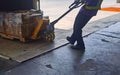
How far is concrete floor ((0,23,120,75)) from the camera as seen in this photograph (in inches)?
156

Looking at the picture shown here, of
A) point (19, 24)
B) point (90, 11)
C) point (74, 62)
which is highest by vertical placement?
point (90, 11)

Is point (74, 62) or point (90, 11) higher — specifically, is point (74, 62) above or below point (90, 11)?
below

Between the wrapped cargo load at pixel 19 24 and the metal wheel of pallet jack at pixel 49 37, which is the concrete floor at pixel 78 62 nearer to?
the metal wheel of pallet jack at pixel 49 37

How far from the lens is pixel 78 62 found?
440 cm

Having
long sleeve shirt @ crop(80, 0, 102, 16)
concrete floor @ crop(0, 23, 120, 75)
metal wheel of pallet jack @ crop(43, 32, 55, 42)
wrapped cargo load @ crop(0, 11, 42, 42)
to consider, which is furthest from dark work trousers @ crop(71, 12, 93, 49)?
wrapped cargo load @ crop(0, 11, 42, 42)

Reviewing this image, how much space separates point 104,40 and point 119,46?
58 cm

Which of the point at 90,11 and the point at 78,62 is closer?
the point at 78,62

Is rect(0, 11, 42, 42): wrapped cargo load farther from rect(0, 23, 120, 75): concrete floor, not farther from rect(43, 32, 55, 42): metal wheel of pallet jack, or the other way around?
rect(0, 23, 120, 75): concrete floor

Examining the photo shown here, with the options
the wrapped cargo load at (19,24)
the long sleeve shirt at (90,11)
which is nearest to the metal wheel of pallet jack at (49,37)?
the wrapped cargo load at (19,24)

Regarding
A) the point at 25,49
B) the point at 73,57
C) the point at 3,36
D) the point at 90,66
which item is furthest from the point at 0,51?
the point at 90,66

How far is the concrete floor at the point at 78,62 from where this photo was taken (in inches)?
156

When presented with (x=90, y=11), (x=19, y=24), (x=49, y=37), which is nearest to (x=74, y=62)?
(x=90, y=11)

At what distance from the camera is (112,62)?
440 cm

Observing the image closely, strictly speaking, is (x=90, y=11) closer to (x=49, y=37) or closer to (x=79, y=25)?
(x=79, y=25)
